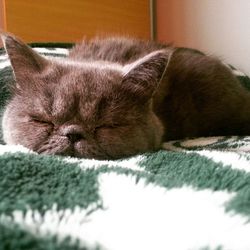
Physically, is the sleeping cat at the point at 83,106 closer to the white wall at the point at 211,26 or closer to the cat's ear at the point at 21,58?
the cat's ear at the point at 21,58

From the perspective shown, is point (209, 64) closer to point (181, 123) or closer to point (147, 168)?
point (181, 123)

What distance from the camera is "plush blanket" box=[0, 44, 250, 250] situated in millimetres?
456

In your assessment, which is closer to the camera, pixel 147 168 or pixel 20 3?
pixel 147 168

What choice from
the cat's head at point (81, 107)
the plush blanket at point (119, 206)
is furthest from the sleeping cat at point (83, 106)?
the plush blanket at point (119, 206)

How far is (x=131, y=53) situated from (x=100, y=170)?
0.78 meters

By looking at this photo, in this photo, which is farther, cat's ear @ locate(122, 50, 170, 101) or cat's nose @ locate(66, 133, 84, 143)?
cat's ear @ locate(122, 50, 170, 101)

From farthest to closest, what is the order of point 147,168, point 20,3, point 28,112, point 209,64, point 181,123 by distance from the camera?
point 20,3, point 209,64, point 181,123, point 28,112, point 147,168

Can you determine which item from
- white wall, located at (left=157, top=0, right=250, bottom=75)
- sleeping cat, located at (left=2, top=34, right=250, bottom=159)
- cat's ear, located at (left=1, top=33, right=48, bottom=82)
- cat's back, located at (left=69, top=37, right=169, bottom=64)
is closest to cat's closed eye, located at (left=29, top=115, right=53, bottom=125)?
sleeping cat, located at (left=2, top=34, right=250, bottom=159)

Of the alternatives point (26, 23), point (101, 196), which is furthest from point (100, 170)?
point (26, 23)

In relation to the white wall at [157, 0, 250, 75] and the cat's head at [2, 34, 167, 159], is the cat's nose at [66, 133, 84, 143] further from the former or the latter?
the white wall at [157, 0, 250, 75]

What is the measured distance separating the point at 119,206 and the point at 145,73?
1.78 ft

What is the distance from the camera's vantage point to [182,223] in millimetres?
508

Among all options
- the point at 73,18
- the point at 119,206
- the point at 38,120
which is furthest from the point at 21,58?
the point at 73,18

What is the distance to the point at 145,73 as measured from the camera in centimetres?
104
